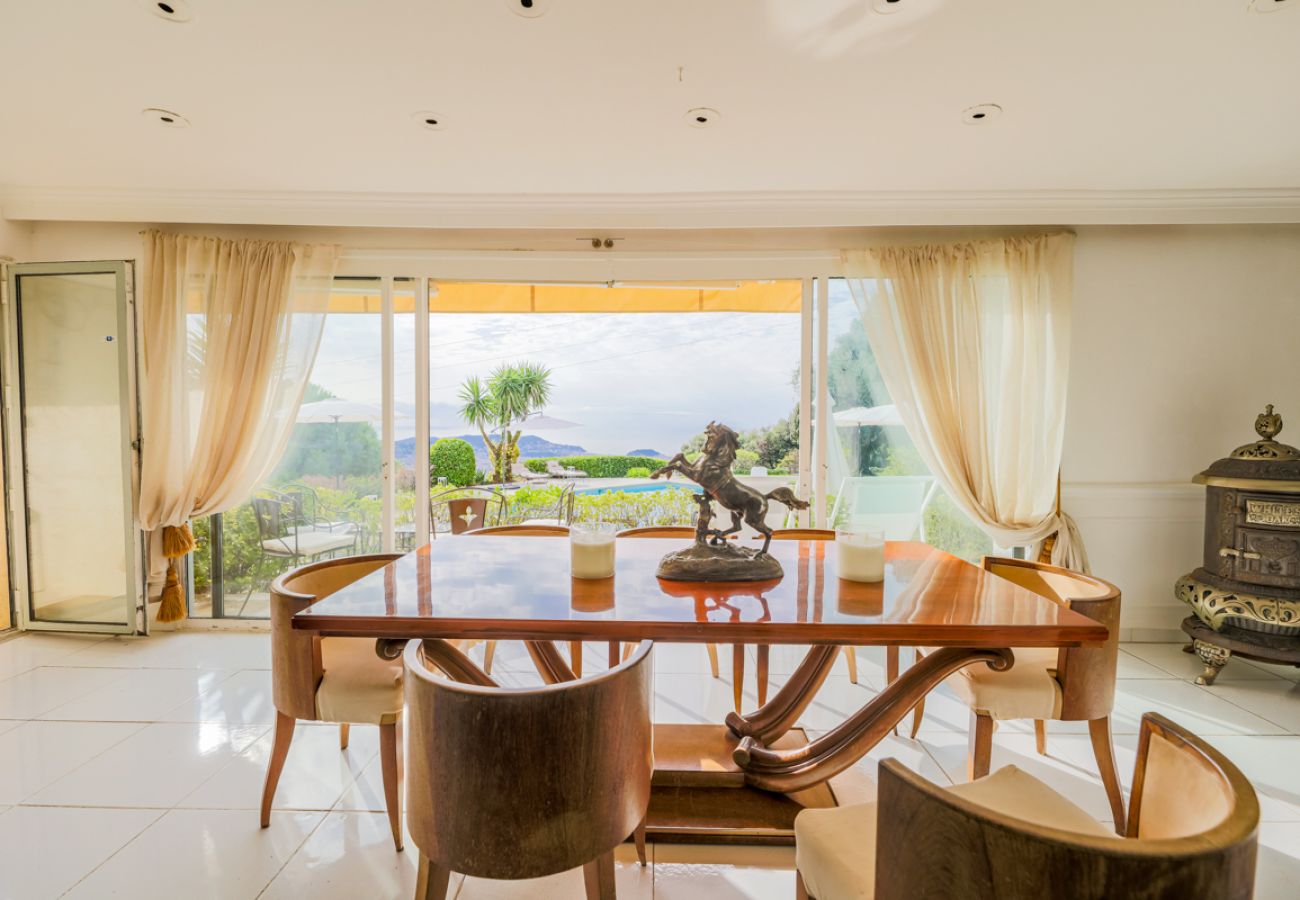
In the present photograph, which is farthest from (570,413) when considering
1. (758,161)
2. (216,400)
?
(758,161)

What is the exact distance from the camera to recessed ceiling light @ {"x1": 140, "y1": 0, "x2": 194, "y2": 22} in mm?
1938

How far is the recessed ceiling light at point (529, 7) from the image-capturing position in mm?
1939

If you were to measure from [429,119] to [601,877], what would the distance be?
9.18 feet

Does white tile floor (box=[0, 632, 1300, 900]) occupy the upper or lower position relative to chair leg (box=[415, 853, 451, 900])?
lower

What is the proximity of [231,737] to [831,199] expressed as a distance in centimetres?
388

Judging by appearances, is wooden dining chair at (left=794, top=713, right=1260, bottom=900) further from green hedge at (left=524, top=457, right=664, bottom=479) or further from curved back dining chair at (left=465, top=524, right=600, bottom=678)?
green hedge at (left=524, top=457, right=664, bottom=479)

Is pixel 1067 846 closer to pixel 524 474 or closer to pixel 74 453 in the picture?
pixel 74 453

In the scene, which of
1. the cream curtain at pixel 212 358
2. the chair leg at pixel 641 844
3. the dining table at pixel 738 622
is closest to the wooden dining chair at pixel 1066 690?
the dining table at pixel 738 622

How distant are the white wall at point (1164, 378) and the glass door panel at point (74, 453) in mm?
5662

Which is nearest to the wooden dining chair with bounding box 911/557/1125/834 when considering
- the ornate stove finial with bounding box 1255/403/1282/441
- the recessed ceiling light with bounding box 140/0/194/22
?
the ornate stove finial with bounding box 1255/403/1282/441

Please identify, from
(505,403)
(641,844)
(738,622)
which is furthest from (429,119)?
(505,403)

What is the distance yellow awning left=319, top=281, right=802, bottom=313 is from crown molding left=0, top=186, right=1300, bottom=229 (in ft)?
1.50

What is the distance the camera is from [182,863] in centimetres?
183

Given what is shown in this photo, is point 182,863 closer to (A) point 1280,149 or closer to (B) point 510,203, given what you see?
(B) point 510,203
